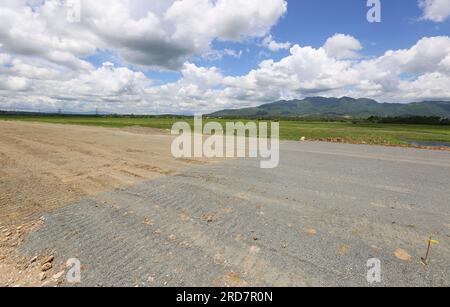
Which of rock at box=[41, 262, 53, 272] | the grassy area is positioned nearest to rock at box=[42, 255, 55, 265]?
rock at box=[41, 262, 53, 272]

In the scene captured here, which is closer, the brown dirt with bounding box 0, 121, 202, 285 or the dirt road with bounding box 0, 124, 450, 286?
the dirt road with bounding box 0, 124, 450, 286

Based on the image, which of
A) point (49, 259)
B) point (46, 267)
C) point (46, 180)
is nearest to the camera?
point (46, 267)

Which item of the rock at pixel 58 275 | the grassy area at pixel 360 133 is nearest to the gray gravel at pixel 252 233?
the rock at pixel 58 275

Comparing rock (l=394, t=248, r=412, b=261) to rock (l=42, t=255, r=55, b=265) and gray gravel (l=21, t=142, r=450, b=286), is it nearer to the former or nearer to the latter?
gray gravel (l=21, t=142, r=450, b=286)

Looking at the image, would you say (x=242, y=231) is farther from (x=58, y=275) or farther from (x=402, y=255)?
(x=58, y=275)

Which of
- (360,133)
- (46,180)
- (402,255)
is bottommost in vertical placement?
(402,255)

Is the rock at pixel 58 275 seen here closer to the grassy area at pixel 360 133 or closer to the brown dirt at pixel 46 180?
the brown dirt at pixel 46 180

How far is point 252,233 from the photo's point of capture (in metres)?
4.64

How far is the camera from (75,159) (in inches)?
454

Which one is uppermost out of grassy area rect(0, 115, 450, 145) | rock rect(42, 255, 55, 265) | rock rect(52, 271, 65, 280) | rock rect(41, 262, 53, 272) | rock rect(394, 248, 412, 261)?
grassy area rect(0, 115, 450, 145)

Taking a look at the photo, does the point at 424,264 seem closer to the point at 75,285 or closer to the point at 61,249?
the point at 75,285

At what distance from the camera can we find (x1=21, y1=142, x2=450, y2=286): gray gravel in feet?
11.3

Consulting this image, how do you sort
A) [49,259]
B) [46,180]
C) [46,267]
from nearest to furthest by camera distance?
[46,267] → [49,259] → [46,180]

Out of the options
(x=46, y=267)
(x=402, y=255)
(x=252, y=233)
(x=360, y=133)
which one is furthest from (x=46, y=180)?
(x=360, y=133)
